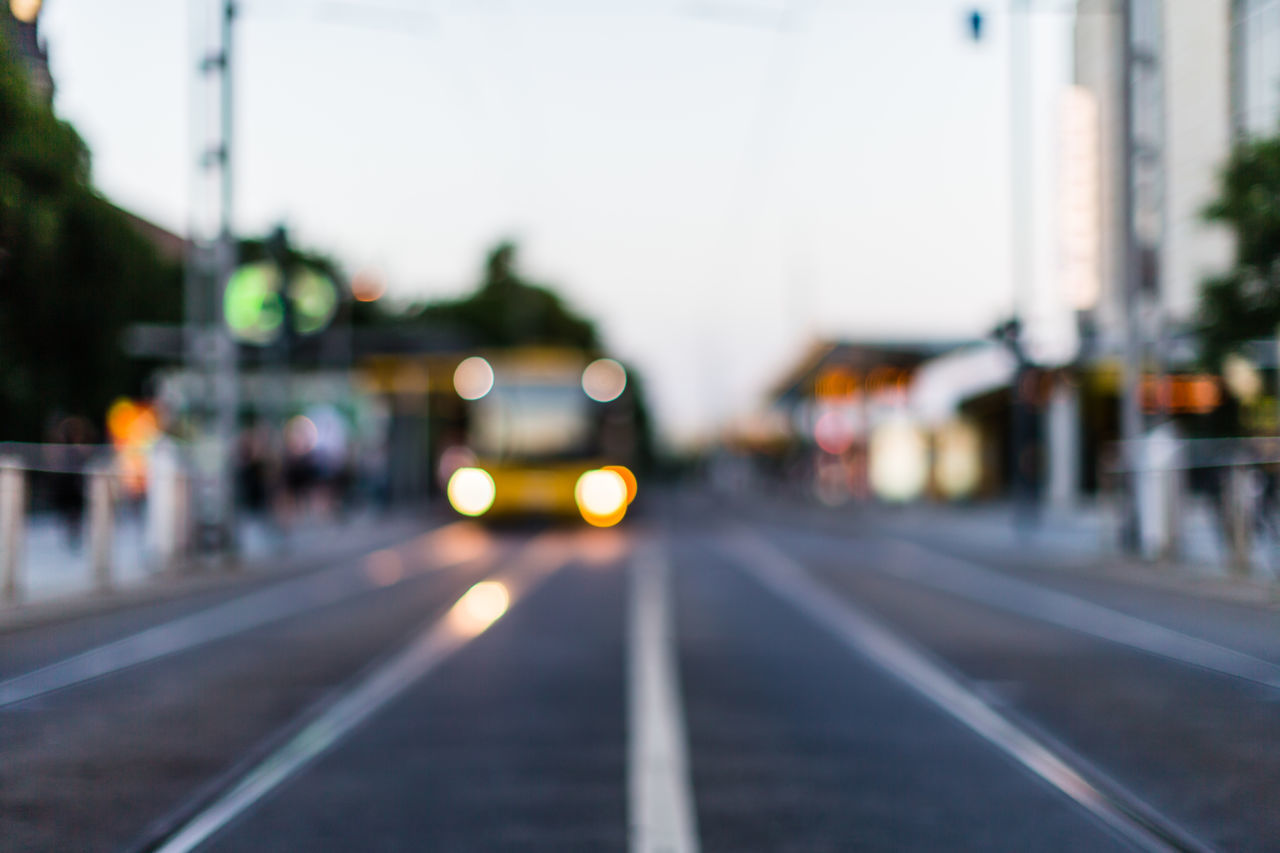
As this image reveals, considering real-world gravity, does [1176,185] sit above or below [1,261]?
above

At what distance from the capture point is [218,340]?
17.0 m

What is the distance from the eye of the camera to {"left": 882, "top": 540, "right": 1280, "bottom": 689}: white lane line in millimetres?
8109

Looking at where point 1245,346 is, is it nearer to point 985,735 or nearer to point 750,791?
point 985,735

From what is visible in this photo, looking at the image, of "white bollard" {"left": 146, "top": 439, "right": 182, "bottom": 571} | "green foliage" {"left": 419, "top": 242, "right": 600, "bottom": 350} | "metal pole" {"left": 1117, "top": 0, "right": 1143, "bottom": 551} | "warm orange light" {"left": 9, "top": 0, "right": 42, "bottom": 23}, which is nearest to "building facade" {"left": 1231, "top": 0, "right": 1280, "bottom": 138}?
"warm orange light" {"left": 9, "top": 0, "right": 42, "bottom": 23}

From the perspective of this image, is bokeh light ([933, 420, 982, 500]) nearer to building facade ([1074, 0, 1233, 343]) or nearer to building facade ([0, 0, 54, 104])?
building facade ([1074, 0, 1233, 343])

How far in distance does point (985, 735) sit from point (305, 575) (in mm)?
10876

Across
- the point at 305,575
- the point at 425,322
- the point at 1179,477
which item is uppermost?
the point at 425,322

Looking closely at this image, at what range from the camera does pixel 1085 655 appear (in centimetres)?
867

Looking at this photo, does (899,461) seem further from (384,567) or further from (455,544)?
(384,567)

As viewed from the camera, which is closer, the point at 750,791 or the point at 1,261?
the point at 750,791

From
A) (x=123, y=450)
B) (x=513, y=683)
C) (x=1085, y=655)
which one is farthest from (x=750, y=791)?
(x=123, y=450)

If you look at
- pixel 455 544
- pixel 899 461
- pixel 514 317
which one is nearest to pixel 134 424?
pixel 455 544

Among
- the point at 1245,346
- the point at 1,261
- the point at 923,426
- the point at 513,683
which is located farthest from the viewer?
the point at 923,426

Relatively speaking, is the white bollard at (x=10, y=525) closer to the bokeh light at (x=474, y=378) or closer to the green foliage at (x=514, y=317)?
the bokeh light at (x=474, y=378)
